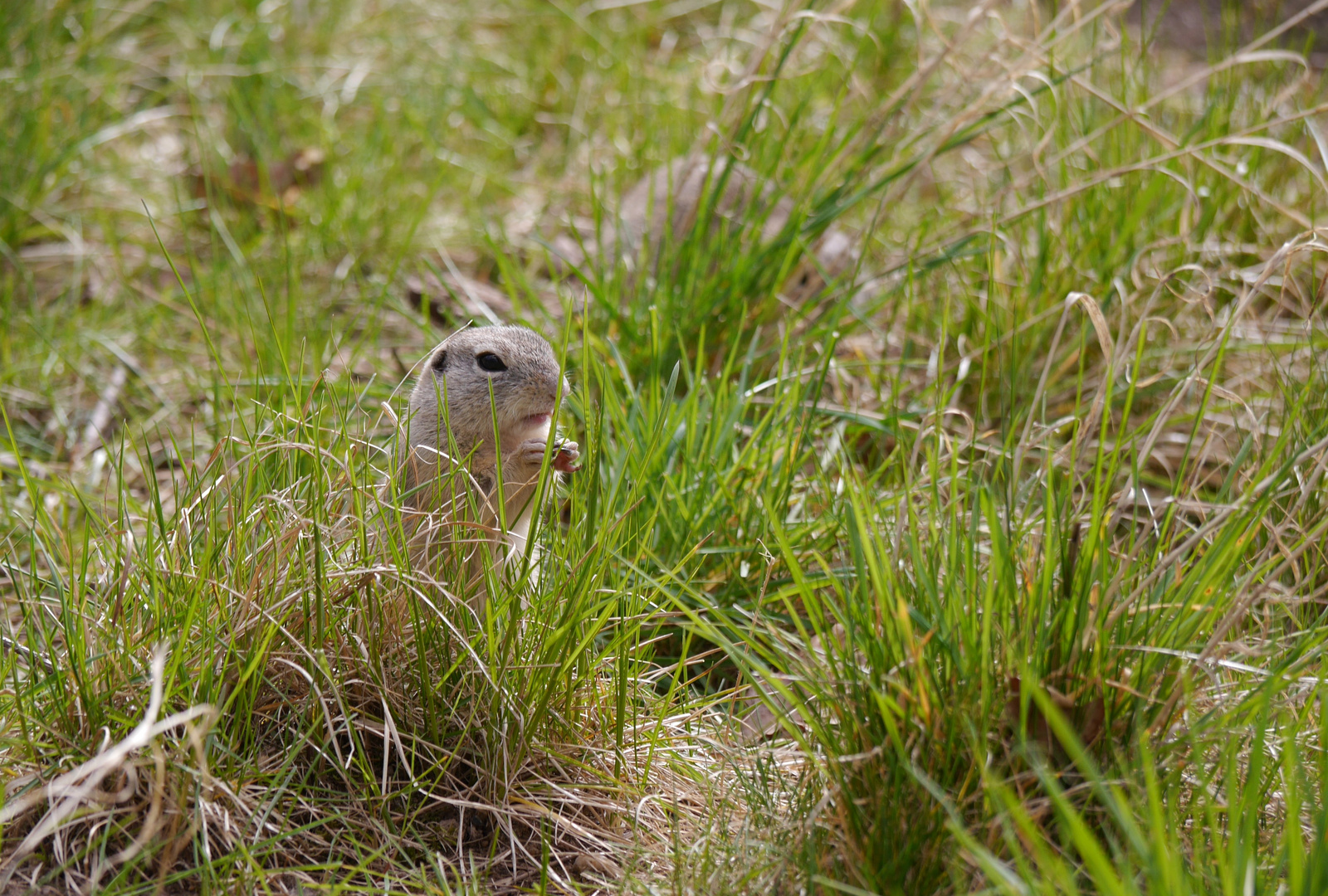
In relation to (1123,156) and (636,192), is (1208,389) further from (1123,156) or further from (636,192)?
(636,192)

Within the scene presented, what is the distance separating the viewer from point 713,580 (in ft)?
8.78

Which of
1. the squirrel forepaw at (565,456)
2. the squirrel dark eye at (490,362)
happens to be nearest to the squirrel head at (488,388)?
the squirrel dark eye at (490,362)

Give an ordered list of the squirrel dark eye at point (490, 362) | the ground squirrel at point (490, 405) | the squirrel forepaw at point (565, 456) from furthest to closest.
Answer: the squirrel dark eye at point (490, 362) < the ground squirrel at point (490, 405) < the squirrel forepaw at point (565, 456)

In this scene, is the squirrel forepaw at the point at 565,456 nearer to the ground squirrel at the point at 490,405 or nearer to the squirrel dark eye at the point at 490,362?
the ground squirrel at the point at 490,405

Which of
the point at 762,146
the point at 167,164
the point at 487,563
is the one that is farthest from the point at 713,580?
the point at 167,164

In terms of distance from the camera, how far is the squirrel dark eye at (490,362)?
2834 mm

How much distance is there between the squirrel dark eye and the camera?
2.83m

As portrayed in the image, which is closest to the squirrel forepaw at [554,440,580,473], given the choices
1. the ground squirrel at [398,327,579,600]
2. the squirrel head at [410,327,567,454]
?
the ground squirrel at [398,327,579,600]

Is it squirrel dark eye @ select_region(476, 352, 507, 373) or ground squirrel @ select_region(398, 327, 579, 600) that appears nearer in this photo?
ground squirrel @ select_region(398, 327, 579, 600)

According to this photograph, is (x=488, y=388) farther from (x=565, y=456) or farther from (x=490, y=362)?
(x=565, y=456)

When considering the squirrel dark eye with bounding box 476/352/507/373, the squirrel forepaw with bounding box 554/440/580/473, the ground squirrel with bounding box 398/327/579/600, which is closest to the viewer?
the squirrel forepaw with bounding box 554/440/580/473

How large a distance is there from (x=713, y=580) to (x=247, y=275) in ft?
7.44

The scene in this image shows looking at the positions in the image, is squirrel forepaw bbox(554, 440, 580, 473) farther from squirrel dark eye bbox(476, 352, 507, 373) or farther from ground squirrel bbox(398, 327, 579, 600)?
squirrel dark eye bbox(476, 352, 507, 373)

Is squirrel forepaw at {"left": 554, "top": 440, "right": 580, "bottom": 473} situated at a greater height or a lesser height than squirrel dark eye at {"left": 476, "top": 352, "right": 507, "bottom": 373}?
lesser
